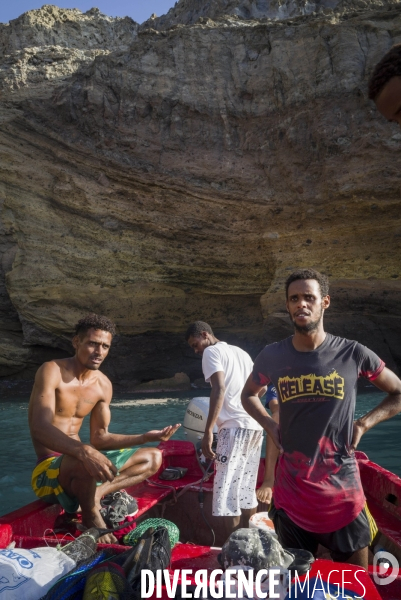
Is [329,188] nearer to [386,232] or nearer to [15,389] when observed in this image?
[386,232]

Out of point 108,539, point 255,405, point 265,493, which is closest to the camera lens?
point 255,405

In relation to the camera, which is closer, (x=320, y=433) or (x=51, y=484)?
(x=320, y=433)

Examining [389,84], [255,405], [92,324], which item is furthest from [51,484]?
[389,84]

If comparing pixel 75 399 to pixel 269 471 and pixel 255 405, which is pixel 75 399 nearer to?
pixel 255 405

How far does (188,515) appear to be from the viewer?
11.8ft

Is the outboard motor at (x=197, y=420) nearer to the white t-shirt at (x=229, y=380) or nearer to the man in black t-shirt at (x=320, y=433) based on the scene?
the white t-shirt at (x=229, y=380)

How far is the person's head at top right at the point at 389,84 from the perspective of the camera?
1.10 metres

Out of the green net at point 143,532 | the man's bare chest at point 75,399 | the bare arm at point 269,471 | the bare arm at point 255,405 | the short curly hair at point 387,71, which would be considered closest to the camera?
the short curly hair at point 387,71

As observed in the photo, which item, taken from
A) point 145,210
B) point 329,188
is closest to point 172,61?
point 145,210

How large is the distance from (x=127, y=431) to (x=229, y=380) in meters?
5.60

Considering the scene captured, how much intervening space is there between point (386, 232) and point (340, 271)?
57.5 inches

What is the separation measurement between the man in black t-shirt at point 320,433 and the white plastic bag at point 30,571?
87 centimetres

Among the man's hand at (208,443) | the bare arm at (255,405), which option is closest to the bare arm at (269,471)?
the man's hand at (208,443)

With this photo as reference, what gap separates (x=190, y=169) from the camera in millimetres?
12977
